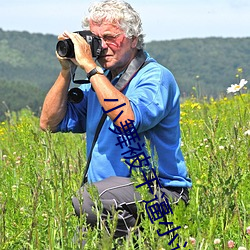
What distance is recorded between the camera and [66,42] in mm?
3473

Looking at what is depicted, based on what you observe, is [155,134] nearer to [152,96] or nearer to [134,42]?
[152,96]

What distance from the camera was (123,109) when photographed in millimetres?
3141

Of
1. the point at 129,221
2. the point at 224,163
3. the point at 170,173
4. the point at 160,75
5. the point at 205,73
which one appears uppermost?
the point at 160,75

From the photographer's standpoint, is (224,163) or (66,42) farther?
(66,42)

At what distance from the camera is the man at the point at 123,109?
128 inches

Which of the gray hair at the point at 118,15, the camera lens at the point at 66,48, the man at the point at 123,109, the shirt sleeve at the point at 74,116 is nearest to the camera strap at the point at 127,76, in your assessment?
the man at the point at 123,109

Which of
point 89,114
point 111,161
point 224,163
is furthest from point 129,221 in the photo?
point 224,163

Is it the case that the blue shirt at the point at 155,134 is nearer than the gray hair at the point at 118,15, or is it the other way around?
the blue shirt at the point at 155,134

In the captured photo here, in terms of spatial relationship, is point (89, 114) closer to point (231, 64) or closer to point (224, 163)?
point (224, 163)

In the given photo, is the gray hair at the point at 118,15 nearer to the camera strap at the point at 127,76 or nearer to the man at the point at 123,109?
the man at the point at 123,109

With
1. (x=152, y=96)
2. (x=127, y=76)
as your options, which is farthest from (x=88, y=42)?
(x=152, y=96)

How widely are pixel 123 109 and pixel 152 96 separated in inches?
8.5

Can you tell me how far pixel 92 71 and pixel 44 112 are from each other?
29.1 inches

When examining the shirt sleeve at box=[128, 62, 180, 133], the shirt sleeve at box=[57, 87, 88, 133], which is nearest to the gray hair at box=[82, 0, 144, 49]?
the shirt sleeve at box=[128, 62, 180, 133]
